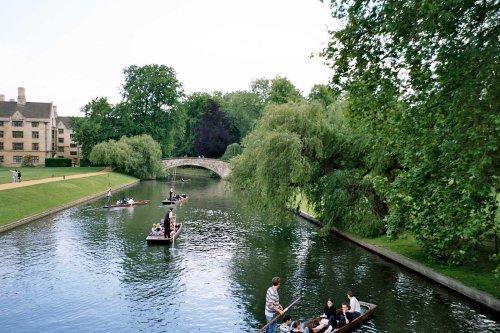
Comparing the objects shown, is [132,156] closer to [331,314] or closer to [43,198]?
[43,198]

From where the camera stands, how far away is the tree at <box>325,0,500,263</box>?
14.7 meters

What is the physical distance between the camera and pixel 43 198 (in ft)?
140

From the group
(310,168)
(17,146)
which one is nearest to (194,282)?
(310,168)

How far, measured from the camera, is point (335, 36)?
19.7m

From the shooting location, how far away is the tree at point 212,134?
10637 centimetres

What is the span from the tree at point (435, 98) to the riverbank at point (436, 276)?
107 cm

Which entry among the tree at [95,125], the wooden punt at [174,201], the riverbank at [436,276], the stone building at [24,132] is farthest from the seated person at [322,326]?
the stone building at [24,132]

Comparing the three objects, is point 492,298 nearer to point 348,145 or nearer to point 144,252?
point 348,145

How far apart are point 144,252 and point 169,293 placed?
7684 mm

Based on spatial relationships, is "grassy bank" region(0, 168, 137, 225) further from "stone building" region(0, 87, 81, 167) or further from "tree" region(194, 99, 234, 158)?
"stone building" region(0, 87, 81, 167)

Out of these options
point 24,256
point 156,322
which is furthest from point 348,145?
point 24,256

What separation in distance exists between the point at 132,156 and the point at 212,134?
2977 cm

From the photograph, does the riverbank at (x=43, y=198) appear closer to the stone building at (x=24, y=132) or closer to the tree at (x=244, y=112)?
the stone building at (x=24, y=132)

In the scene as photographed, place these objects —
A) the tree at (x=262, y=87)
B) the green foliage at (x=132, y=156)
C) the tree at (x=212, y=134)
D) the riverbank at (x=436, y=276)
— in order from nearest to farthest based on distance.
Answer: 1. the riverbank at (x=436, y=276)
2. the green foliage at (x=132, y=156)
3. the tree at (x=212, y=134)
4. the tree at (x=262, y=87)
